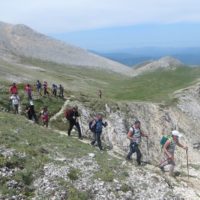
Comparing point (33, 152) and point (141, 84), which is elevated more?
point (33, 152)

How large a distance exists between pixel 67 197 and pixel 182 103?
192 ft

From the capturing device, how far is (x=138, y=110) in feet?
220

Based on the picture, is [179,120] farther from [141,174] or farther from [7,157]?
[7,157]

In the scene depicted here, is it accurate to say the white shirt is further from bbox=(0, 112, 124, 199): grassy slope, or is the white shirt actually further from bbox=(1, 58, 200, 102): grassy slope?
bbox=(1, 58, 200, 102): grassy slope

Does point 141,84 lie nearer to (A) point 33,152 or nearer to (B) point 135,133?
(B) point 135,133

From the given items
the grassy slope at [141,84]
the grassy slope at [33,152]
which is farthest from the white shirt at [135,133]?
the grassy slope at [141,84]

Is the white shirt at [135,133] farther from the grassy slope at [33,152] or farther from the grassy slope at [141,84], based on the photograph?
the grassy slope at [141,84]

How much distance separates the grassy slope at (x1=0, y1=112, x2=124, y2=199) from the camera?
81.8 ft

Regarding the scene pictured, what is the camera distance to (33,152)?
90.5 feet

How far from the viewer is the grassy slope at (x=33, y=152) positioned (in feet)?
81.8

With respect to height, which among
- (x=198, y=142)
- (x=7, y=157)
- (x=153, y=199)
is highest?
(x=7, y=157)

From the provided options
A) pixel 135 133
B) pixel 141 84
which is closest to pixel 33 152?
pixel 135 133

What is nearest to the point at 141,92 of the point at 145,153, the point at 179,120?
the point at 179,120

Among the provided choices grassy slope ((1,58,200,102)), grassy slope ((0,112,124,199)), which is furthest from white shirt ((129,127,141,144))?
grassy slope ((1,58,200,102))
